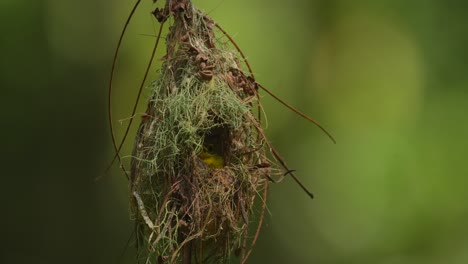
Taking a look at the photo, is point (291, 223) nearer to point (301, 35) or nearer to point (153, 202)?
point (301, 35)

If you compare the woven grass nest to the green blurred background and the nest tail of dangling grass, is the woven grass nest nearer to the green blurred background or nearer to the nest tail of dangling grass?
the nest tail of dangling grass

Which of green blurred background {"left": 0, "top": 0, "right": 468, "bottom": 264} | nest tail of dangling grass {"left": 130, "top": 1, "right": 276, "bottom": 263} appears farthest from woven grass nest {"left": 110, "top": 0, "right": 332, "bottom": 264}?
green blurred background {"left": 0, "top": 0, "right": 468, "bottom": 264}

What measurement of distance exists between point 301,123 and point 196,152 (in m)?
2.59

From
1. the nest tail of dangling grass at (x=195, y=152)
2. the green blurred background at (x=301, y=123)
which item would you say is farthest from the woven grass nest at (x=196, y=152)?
the green blurred background at (x=301, y=123)

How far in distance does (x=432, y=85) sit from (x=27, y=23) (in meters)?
2.32

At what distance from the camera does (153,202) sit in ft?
7.30

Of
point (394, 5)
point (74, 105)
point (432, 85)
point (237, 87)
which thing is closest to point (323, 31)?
point (394, 5)

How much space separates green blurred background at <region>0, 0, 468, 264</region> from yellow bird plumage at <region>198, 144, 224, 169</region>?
6.19 feet

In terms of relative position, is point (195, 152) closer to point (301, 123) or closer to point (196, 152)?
point (196, 152)

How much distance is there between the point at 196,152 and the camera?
214cm

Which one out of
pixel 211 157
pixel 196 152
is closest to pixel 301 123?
pixel 211 157

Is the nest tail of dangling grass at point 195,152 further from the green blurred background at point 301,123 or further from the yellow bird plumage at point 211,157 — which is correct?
the green blurred background at point 301,123

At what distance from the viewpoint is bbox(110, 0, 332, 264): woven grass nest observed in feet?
6.92

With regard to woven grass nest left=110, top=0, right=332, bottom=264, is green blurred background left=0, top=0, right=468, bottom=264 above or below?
below
